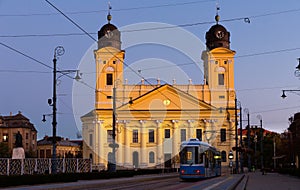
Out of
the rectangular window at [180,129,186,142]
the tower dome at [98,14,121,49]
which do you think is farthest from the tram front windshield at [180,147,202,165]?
the rectangular window at [180,129,186,142]

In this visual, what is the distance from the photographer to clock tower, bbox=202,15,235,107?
339 ft

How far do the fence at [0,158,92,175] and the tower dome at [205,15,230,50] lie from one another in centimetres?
6075

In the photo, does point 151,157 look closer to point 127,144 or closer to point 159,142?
point 159,142

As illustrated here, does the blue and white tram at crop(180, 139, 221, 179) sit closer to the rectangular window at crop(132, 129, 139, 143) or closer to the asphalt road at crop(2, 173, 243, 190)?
the asphalt road at crop(2, 173, 243, 190)

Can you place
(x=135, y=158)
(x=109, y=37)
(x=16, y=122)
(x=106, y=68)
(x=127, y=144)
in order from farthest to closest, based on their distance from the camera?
(x=16, y=122) < (x=127, y=144) < (x=135, y=158) < (x=106, y=68) < (x=109, y=37)

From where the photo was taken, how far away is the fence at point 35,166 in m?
34.6

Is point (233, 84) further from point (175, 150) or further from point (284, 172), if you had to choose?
point (284, 172)

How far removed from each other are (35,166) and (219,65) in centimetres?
7128

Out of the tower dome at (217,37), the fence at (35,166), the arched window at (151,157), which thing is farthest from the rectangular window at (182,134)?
the fence at (35,166)

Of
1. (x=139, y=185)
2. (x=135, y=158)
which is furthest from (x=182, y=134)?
(x=139, y=185)

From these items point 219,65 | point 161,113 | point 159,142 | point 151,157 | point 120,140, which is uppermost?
point 219,65

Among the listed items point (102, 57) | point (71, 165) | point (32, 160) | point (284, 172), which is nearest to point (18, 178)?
point (32, 160)

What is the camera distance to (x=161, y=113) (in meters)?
106

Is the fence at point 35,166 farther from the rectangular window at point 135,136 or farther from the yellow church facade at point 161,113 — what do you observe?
the rectangular window at point 135,136
